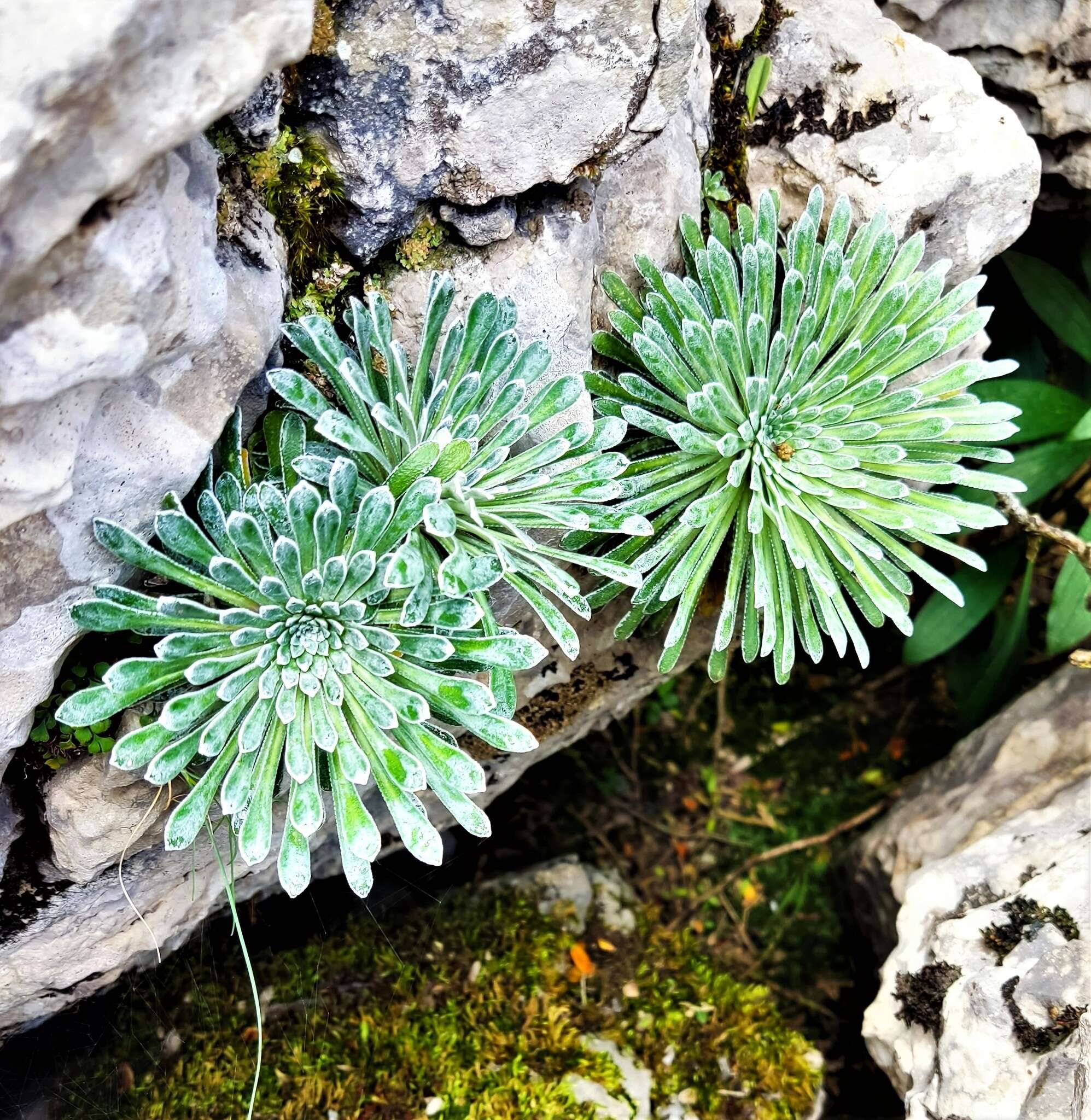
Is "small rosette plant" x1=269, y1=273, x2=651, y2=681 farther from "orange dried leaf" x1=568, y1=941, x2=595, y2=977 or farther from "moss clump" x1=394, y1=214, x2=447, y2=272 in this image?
"orange dried leaf" x1=568, y1=941, x2=595, y2=977

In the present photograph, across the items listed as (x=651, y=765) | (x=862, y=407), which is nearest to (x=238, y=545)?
(x=862, y=407)

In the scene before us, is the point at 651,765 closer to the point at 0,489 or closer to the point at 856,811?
the point at 856,811

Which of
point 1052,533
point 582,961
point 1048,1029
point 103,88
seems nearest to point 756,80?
point 1052,533

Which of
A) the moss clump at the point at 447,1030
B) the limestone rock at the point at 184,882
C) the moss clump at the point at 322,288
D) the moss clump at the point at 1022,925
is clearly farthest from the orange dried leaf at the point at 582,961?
the moss clump at the point at 322,288

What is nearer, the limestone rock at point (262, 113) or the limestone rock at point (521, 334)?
the limestone rock at point (262, 113)

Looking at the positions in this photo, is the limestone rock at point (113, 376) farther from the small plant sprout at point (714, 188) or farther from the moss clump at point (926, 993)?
the moss clump at point (926, 993)

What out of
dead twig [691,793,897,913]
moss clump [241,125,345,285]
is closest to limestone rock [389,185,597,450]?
moss clump [241,125,345,285]
